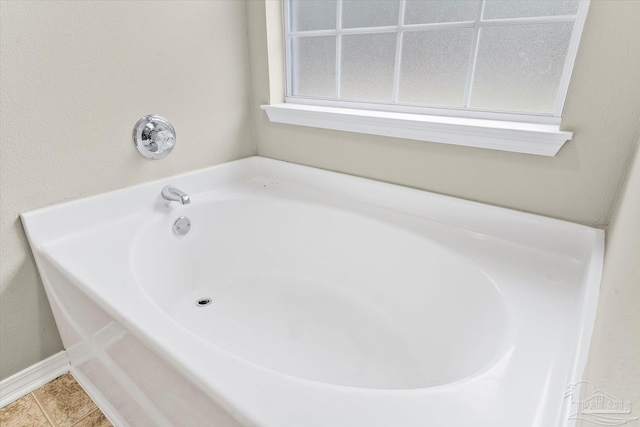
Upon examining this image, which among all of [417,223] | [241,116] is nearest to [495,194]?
[417,223]

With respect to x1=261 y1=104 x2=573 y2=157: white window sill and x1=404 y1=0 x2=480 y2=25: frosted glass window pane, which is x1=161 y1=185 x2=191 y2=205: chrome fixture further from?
x1=404 y1=0 x2=480 y2=25: frosted glass window pane

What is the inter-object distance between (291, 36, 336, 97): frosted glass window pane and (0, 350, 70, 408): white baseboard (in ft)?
4.53

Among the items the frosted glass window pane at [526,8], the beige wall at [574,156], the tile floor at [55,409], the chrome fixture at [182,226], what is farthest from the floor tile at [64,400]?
the frosted glass window pane at [526,8]

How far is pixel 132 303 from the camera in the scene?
0.86 metres

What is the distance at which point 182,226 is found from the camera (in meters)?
1.46

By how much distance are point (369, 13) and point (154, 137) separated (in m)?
0.91

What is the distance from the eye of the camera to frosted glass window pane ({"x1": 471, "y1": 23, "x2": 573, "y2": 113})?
3.54ft

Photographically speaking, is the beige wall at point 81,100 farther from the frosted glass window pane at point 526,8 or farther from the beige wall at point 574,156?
the frosted glass window pane at point 526,8

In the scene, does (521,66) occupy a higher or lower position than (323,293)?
higher

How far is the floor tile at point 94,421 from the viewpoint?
1.13 meters

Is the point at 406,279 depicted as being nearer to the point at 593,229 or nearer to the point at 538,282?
the point at 538,282

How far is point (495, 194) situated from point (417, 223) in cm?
26

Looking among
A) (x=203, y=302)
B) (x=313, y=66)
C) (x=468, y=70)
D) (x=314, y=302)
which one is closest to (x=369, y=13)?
(x=313, y=66)

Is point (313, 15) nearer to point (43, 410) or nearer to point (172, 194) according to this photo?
point (172, 194)
